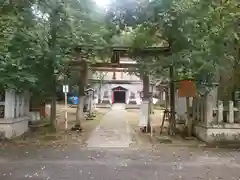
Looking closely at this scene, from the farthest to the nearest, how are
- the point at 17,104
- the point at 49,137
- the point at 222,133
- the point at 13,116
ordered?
the point at 17,104 → the point at 49,137 → the point at 13,116 → the point at 222,133

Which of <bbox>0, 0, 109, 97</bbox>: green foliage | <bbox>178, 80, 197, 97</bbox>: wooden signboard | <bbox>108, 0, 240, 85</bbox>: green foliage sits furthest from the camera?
<bbox>178, 80, 197, 97</bbox>: wooden signboard

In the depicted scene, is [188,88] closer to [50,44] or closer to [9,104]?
[50,44]

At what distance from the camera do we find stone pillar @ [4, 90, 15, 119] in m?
12.0

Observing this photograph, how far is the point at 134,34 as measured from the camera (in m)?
13.5

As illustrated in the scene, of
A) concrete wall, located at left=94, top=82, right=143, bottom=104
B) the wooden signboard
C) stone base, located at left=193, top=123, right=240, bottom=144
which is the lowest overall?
stone base, located at left=193, top=123, right=240, bottom=144

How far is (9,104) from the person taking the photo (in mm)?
11977

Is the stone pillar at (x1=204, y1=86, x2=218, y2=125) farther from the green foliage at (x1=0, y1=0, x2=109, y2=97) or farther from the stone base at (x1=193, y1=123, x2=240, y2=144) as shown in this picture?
the green foliage at (x1=0, y1=0, x2=109, y2=97)

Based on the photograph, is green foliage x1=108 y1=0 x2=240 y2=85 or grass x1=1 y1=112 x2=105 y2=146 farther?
grass x1=1 y1=112 x2=105 y2=146

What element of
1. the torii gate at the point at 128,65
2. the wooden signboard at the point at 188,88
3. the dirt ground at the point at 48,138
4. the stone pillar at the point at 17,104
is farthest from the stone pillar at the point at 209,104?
the stone pillar at the point at 17,104

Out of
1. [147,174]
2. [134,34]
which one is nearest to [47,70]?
[134,34]

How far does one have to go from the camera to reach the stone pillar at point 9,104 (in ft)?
39.2

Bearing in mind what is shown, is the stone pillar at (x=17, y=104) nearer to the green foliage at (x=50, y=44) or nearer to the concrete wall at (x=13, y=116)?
the concrete wall at (x=13, y=116)

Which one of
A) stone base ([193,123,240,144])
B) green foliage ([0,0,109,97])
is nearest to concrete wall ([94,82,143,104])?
green foliage ([0,0,109,97])

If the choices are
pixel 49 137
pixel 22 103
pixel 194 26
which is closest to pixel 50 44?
pixel 22 103
